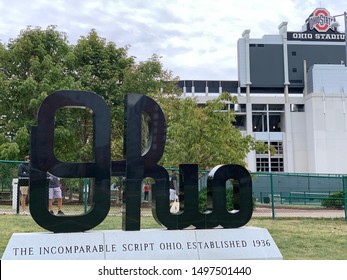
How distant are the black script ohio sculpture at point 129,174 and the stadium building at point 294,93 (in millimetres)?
46424

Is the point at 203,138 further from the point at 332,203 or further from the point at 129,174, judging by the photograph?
the point at 129,174

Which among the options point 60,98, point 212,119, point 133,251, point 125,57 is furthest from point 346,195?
point 125,57

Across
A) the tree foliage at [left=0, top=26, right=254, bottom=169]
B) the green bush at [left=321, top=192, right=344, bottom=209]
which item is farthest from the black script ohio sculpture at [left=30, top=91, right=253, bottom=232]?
the green bush at [left=321, top=192, right=344, bottom=209]

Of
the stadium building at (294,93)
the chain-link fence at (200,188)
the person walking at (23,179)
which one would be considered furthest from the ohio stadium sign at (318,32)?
the person walking at (23,179)

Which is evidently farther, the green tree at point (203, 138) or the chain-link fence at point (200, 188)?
the green tree at point (203, 138)

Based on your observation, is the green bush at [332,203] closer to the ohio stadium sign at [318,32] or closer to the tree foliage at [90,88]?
the tree foliage at [90,88]

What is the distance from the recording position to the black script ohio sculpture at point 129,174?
296 inches

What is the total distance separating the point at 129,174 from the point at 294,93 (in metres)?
54.9

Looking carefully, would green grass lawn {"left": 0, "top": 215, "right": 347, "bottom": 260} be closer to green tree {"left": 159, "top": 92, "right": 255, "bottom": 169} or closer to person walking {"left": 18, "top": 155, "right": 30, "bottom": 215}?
person walking {"left": 18, "top": 155, "right": 30, "bottom": 215}

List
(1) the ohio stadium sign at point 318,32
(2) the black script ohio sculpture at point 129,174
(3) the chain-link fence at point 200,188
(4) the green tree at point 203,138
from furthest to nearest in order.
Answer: (1) the ohio stadium sign at point 318,32 < (4) the green tree at point 203,138 < (3) the chain-link fence at point 200,188 < (2) the black script ohio sculpture at point 129,174

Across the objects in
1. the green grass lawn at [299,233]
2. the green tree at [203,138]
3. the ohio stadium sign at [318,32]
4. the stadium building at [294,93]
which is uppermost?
the ohio stadium sign at [318,32]

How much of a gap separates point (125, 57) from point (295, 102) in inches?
1363

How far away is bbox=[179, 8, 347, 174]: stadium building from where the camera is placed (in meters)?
54.2

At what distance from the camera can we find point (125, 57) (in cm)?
2800
